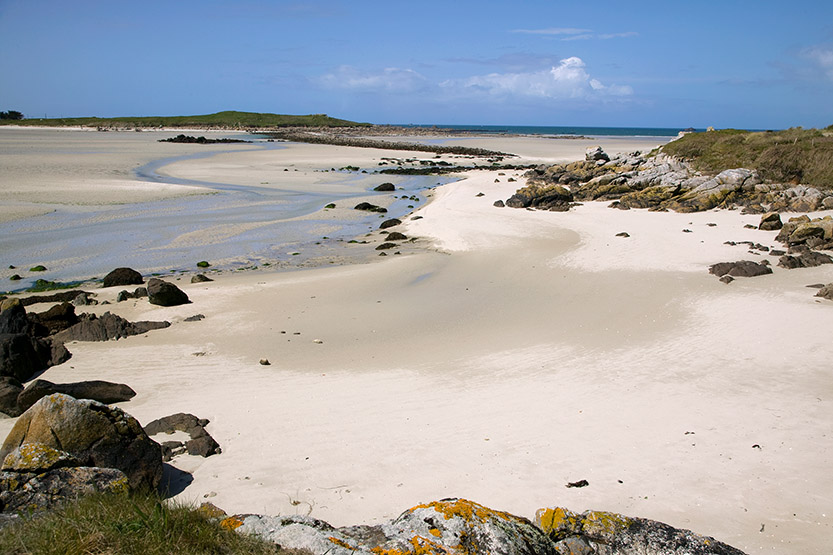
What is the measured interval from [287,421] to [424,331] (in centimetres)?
401

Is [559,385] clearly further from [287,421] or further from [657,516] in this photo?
[287,421]

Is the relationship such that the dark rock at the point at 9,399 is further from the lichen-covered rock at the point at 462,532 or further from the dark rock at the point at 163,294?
the lichen-covered rock at the point at 462,532

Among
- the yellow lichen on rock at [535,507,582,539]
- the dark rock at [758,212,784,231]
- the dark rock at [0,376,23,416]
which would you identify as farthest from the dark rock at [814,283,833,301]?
the dark rock at [0,376,23,416]

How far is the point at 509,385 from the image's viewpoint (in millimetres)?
7660

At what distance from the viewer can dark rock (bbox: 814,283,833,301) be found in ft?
35.8

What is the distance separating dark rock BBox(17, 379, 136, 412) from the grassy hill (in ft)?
408

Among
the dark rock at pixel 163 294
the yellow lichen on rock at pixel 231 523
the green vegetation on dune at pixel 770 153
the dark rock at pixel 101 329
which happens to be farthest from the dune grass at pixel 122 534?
the green vegetation on dune at pixel 770 153

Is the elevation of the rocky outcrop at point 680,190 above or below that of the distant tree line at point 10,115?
below

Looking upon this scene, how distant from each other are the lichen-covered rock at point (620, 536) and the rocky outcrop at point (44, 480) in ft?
9.53

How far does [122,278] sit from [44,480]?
10.4 m

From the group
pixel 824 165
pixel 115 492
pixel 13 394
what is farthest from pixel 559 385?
pixel 824 165

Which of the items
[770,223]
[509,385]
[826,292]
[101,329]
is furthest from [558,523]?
[770,223]

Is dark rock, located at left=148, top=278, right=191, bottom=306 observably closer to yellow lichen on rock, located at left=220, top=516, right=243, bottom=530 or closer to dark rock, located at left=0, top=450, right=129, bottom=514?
dark rock, located at left=0, top=450, right=129, bottom=514

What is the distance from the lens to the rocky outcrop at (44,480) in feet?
11.6
